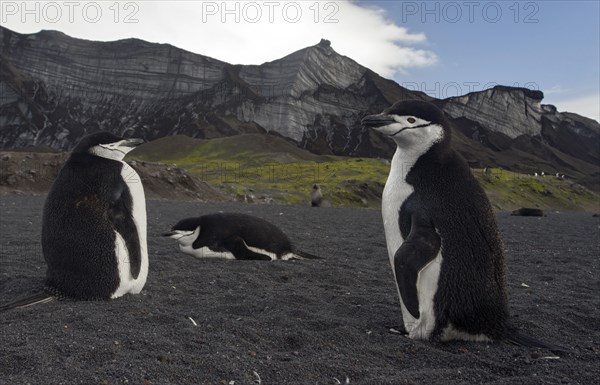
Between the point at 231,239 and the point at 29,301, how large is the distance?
335 centimetres

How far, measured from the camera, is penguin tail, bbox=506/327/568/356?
12.8ft

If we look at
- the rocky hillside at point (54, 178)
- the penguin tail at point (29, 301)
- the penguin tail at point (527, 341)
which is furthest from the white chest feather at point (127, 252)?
the rocky hillside at point (54, 178)

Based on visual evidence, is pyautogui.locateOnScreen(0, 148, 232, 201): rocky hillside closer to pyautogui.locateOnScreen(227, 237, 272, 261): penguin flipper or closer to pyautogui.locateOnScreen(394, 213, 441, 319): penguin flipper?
pyautogui.locateOnScreen(227, 237, 272, 261): penguin flipper

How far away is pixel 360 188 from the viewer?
132ft

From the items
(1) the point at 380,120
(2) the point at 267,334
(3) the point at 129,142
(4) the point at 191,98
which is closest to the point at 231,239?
(3) the point at 129,142

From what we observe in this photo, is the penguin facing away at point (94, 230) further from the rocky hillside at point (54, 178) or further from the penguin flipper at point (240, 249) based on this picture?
the rocky hillside at point (54, 178)

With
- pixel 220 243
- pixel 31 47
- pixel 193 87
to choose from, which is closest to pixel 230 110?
pixel 193 87

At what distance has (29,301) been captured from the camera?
15.3ft

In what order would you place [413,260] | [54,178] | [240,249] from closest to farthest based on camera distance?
1. [413,260]
2. [240,249]
3. [54,178]

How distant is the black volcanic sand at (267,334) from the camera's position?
3215 mm

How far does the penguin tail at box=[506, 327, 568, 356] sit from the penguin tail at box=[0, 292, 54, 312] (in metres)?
3.98

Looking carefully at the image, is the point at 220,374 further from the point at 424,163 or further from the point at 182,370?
the point at 424,163

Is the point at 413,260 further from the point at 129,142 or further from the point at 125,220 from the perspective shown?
the point at 129,142

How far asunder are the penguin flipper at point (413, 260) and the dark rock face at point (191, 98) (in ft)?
381
